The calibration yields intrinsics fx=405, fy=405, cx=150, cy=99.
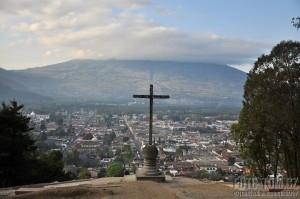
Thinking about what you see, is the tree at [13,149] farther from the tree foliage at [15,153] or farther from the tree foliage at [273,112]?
the tree foliage at [273,112]

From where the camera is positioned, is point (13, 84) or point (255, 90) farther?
point (13, 84)

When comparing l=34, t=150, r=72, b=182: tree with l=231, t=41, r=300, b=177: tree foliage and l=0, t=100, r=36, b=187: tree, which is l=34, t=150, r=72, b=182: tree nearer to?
l=0, t=100, r=36, b=187: tree

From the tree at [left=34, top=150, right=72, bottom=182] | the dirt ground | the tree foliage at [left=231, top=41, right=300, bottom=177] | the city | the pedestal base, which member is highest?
the tree foliage at [left=231, top=41, right=300, bottom=177]

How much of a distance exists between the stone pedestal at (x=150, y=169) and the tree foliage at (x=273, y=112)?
3.85 metres

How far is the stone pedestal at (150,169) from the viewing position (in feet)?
46.0

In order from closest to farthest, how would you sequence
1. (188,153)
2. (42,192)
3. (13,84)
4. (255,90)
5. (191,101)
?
(42,192), (255,90), (188,153), (191,101), (13,84)

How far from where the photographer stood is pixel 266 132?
1483 cm

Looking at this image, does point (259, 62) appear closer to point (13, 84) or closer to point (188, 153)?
point (188, 153)

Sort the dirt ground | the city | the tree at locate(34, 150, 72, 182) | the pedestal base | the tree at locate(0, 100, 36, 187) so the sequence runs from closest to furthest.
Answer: the dirt ground < the pedestal base < the tree at locate(0, 100, 36, 187) < the tree at locate(34, 150, 72, 182) < the city

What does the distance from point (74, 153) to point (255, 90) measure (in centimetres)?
2905

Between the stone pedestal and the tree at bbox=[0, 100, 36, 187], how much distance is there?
5775 millimetres

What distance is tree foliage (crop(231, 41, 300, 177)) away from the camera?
13.6m

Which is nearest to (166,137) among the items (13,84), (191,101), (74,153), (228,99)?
(74,153)

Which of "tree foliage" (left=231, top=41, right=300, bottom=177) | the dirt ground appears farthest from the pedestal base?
"tree foliage" (left=231, top=41, right=300, bottom=177)
